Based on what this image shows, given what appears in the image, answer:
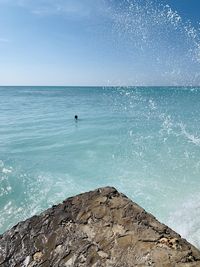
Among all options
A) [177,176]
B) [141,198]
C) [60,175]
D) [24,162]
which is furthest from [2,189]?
[177,176]

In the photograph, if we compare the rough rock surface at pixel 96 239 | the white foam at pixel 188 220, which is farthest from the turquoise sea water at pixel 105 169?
the rough rock surface at pixel 96 239

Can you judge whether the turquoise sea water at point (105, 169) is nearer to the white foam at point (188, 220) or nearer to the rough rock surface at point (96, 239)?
the white foam at point (188, 220)

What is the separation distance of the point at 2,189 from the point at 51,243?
8.80 m

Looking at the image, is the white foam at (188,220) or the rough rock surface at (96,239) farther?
the white foam at (188,220)

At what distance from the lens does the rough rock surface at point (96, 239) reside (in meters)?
2.71

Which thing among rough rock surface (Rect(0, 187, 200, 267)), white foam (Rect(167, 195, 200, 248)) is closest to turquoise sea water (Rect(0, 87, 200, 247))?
white foam (Rect(167, 195, 200, 248))

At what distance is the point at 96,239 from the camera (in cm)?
296

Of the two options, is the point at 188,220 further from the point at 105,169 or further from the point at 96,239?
the point at 96,239

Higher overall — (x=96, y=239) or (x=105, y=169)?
(x=96, y=239)

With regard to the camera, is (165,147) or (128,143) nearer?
(165,147)

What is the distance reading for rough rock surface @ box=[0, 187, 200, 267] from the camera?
106 inches

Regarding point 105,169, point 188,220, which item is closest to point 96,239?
point 188,220

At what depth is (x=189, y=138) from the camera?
2033 centimetres

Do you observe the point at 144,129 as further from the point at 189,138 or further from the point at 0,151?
the point at 0,151
